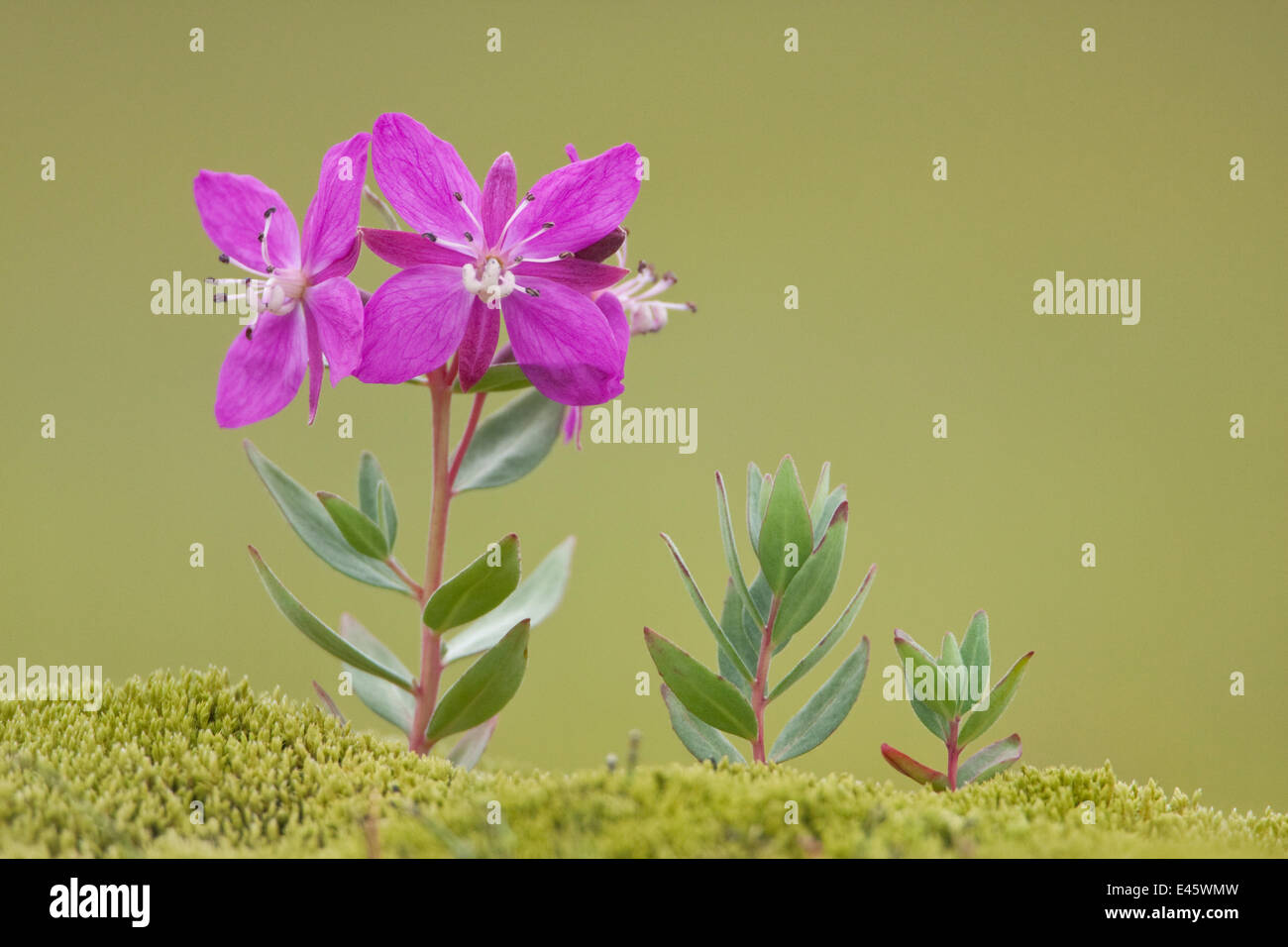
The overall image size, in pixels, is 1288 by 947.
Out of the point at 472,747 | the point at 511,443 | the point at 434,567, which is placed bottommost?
the point at 472,747

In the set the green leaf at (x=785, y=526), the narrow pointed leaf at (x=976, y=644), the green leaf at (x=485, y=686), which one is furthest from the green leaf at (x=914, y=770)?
the green leaf at (x=485, y=686)

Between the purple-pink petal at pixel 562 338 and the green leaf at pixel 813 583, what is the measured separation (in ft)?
0.84

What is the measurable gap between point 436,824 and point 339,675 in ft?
1.62

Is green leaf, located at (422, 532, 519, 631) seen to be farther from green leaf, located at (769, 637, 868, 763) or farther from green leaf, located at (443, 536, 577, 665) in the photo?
green leaf, located at (769, 637, 868, 763)

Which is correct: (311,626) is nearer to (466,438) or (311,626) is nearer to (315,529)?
(315,529)

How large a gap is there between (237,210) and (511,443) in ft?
1.22

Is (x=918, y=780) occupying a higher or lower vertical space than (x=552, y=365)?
lower

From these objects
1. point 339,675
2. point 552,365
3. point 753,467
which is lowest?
point 339,675

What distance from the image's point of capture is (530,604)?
48.8 inches

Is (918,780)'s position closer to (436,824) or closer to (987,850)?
(987,850)

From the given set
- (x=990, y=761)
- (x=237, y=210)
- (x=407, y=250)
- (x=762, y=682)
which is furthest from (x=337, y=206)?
(x=990, y=761)

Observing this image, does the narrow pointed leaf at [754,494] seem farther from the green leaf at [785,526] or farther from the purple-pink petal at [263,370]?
the purple-pink petal at [263,370]
